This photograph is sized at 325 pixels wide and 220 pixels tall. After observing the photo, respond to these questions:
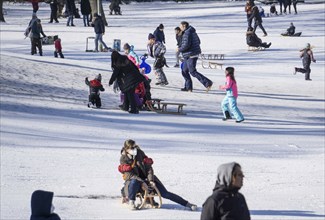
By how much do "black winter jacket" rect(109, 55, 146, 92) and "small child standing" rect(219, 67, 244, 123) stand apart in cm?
196

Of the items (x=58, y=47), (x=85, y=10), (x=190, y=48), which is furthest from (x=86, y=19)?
(x=190, y=48)

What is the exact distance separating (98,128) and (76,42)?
2071cm

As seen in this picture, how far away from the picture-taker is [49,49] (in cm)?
3712

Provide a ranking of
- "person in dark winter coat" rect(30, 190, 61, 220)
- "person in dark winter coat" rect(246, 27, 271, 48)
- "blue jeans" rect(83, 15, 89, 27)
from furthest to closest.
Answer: "blue jeans" rect(83, 15, 89, 27) < "person in dark winter coat" rect(246, 27, 271, 48) < "person in dark winter coat" rect(30, 190, 61, 220)

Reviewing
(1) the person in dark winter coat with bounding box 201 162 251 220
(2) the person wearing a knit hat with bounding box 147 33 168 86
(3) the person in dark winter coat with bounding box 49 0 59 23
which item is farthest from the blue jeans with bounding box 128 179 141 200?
(3) the person in dark winter coat with bounding box 49 0 59 23

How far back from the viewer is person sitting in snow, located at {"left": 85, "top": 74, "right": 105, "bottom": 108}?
22.4 meters

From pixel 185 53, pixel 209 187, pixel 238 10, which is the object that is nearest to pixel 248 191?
pixel 209 187

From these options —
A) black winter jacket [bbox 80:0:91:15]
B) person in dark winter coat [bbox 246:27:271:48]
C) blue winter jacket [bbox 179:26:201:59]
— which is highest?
black winter jacket [bbox 80:0:91:15]

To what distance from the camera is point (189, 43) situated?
24.6m

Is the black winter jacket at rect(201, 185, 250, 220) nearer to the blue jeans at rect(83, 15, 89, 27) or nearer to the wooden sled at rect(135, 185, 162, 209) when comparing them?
the wooden sled at rect(135, 185, 162, 209)

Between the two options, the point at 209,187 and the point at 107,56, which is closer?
the point at 209,187

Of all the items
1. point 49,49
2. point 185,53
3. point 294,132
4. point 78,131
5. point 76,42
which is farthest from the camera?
point 76,42

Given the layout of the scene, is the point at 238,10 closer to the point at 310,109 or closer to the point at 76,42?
the point at 76,42

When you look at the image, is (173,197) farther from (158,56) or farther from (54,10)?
(54,10)
